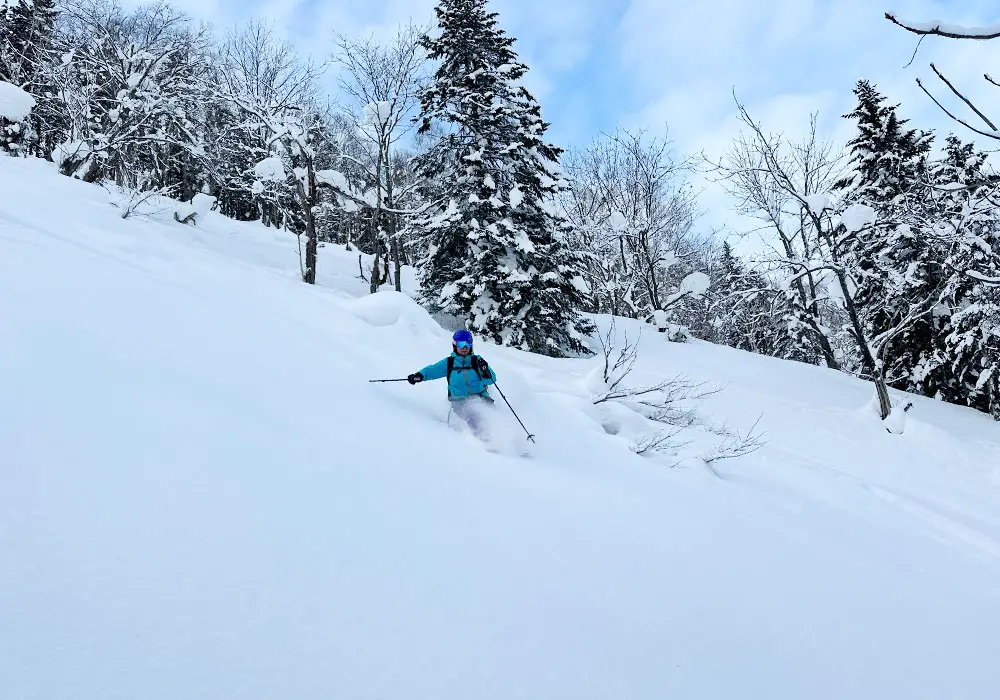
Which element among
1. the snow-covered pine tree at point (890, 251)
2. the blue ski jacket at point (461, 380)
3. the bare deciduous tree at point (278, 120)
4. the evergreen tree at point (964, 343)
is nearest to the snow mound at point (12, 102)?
the bare deciduous tree at point (278, 120)

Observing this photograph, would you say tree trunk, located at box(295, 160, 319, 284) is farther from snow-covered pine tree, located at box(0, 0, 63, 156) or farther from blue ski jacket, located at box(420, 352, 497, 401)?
snow-covered pine tree, located at box(0, 0, 63, 156)

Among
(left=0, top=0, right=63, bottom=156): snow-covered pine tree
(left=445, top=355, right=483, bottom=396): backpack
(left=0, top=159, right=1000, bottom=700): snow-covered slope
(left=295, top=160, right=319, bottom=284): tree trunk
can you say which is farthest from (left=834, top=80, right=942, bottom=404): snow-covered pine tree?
(left=0, top=0, right=63, bottom=156): snow-covered pine tree

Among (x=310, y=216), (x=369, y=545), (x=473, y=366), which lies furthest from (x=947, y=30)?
(x=310, y=216)

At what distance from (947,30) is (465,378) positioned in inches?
186

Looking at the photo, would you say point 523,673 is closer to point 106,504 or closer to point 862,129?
point 106,504

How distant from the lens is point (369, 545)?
2.63 m

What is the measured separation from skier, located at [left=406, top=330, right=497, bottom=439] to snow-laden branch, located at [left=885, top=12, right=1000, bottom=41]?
4491 mm

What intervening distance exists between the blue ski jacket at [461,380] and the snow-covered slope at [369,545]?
0.36m

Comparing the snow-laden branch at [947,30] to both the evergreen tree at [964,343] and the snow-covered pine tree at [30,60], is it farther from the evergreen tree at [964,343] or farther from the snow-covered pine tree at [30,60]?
the snow-covered pine tree at [30,60]

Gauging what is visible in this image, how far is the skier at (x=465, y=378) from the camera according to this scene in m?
A: 5.58

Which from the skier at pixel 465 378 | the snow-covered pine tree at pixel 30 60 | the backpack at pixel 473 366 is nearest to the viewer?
the skier at pixel 465 378

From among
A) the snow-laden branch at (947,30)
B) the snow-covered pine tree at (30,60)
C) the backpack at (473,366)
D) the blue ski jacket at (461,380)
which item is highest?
the snow-covered pine tree at (30,60)

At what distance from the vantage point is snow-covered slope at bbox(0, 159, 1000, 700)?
5.98 feet

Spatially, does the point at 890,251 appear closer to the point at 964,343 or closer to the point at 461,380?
the point at 964,343
